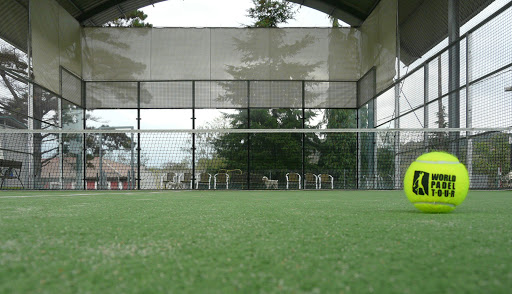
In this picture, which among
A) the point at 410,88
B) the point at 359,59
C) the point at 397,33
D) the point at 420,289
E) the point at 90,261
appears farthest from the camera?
the point at 359,59

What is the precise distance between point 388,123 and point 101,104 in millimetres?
10009

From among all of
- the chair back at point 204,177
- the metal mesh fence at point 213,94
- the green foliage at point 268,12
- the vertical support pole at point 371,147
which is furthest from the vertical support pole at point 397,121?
the chair back at point 204,177

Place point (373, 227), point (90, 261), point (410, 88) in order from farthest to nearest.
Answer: point (410, 88) < point (373, 227) < point (90, 261)

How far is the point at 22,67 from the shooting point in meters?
11.9

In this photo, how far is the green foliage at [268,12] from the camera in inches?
653

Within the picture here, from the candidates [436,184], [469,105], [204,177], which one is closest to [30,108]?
[204,177]

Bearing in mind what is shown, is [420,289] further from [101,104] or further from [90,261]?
[101,104]

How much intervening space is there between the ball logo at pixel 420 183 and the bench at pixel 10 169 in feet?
32.4

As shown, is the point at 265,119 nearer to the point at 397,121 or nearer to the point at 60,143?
the point at 397,121

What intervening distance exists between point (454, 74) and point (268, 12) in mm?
9481

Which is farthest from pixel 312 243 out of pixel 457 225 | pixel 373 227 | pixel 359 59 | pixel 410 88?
pixel 359 59

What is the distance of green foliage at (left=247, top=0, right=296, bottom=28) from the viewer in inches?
653

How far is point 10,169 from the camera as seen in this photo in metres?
10.6

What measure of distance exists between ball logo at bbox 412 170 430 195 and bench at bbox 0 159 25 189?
986 centimetres
